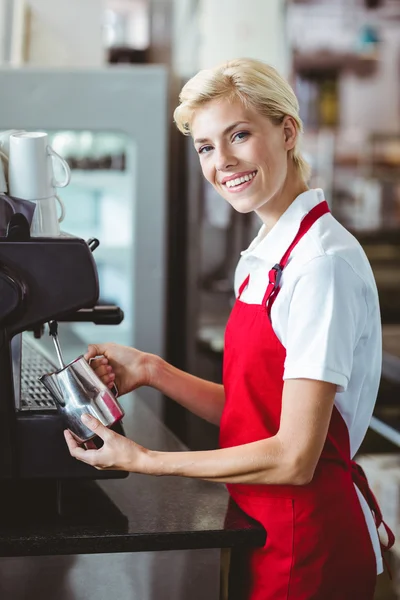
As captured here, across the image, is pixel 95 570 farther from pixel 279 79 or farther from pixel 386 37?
pixel 386 37

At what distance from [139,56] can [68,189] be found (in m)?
0.95

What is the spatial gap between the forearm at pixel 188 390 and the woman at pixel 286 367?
15 centimetres

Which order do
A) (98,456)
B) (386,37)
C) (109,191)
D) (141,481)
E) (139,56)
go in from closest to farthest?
(98,456) → (141,481) → (109,191) → (139,56) → (386,37)

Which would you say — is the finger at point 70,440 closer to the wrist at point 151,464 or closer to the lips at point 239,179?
the wrist at point 151,464

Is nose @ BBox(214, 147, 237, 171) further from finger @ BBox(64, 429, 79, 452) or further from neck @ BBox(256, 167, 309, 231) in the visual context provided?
finger @ BBox(64, 429, 79, 452)

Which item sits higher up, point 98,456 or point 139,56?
point 139,56

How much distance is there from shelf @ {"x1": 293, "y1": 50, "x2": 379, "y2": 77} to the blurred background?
14cm

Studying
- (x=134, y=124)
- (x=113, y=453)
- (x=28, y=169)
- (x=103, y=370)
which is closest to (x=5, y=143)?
(x=28, y=169)

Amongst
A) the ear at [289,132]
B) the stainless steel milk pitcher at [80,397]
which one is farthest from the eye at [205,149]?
the stainless steel milk pitcher at [80,397]

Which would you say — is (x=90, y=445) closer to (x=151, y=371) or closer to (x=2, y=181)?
(x=151, y=371)

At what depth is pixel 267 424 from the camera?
122 centimetres

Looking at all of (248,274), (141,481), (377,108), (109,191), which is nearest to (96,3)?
(109,191)

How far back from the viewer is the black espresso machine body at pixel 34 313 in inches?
44.8

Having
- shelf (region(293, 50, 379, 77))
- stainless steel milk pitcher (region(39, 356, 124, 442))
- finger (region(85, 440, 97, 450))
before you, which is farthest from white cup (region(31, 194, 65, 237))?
shelf (region(293, 50, 379, 77))
